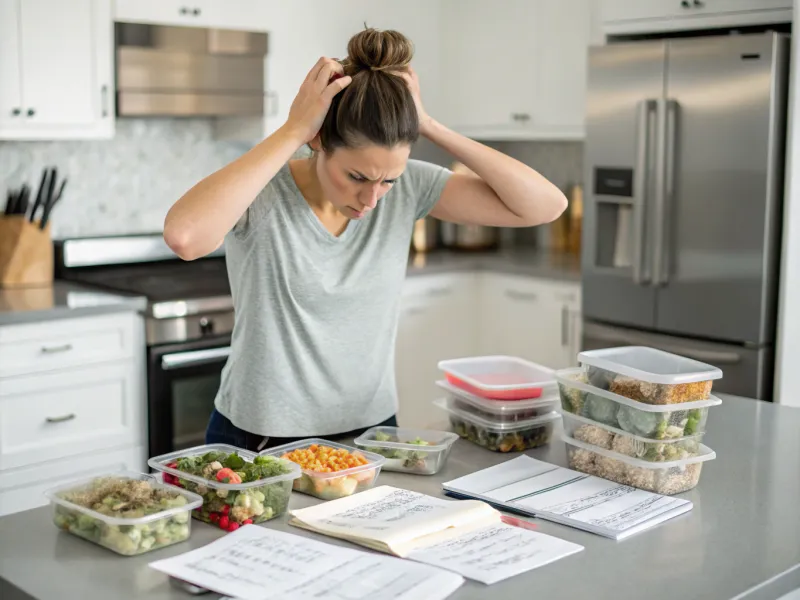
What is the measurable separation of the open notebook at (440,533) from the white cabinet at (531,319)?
2607 mm

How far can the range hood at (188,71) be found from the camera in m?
3.81

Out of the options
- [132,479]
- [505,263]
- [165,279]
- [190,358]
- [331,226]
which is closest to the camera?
[132,479]

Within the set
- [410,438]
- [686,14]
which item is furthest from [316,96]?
[686,14]

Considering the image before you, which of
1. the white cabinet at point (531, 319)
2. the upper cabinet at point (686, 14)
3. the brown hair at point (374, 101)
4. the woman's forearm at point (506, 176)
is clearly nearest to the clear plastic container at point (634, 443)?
the woman's forearm at point (506, 176)

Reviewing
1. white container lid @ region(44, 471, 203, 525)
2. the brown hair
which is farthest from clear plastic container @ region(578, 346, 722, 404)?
white container lid @ region(44, 471, 203, 525)

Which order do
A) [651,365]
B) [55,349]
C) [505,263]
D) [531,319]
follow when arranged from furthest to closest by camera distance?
[505,263]
[531,319]
[55,349]
[651,365]

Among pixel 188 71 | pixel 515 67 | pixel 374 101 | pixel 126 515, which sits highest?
pixel 515 67

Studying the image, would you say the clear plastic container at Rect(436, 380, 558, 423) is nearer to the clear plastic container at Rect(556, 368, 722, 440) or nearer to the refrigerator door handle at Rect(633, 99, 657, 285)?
the clear plastic container at Rect(556, 368, 722, 440)

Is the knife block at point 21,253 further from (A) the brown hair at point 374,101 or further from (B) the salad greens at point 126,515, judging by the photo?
(B) the salad greens at point 126,515

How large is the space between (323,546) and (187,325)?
2179 millimetres

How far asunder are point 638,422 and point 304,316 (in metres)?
0.69

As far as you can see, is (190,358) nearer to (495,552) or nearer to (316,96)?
(316,96)

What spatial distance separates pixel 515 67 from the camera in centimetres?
466

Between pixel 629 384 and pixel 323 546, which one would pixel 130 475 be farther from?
pixel 629 384
